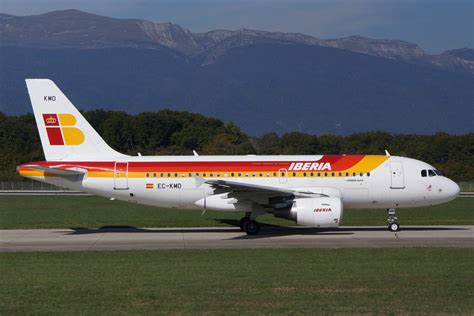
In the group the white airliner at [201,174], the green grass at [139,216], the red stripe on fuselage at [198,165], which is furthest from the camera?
the green grass at [139,216]

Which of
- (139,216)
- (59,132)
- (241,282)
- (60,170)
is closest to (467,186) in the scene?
(139,216)

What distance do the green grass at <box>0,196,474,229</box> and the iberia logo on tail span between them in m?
5.19

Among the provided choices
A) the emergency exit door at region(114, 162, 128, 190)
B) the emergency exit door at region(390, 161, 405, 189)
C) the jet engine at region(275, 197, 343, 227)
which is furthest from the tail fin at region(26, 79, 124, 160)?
the emergency exit door at region(390, 161, 405, 189)

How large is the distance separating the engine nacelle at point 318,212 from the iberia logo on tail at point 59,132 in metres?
9.35

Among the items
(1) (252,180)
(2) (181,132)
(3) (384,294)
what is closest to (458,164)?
(2) (181,132)

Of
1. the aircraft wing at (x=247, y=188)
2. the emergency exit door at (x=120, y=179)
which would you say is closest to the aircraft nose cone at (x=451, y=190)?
the aircraft wing at (x=247, y=188)

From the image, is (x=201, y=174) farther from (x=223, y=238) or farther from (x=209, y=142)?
(x=209, y=142)

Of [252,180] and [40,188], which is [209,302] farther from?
[40,188]

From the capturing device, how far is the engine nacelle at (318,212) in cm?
2980

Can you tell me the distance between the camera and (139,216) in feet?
146

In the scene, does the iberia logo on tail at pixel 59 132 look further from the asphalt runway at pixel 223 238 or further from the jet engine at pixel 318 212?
the jet engine at pixel 318 212

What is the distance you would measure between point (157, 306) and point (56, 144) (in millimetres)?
18435

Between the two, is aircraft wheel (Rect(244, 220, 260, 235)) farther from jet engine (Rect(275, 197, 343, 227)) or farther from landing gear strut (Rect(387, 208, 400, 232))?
landing gear strut (Rect(387, 208, 400, 232))

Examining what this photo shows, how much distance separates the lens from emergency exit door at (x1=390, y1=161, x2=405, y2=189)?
106 ft
